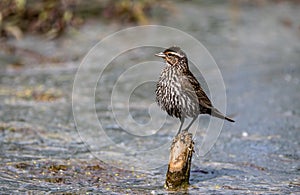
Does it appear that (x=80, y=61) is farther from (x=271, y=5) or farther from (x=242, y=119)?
(x=271, y=5)

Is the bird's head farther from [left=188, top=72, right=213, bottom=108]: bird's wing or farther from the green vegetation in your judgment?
the green vegetation

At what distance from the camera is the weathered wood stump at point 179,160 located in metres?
6.62

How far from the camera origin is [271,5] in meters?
17.8

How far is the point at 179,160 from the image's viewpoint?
261 inches

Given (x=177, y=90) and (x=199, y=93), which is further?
(x=199, y=93)

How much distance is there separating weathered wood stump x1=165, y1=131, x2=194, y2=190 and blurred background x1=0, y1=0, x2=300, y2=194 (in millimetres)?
190

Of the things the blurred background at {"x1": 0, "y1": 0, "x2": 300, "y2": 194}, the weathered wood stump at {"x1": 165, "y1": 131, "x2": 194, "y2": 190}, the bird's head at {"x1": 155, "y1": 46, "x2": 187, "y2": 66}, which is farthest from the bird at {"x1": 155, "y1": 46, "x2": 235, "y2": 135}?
the blurred background at {"x1": 0, "y1": 0, "x2": 300, "y2": 194}

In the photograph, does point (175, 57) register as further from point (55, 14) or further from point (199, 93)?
point (55, 14)

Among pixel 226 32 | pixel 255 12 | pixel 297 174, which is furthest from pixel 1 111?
pixel 255 12

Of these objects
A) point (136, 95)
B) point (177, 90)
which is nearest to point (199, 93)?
point (177, 90)

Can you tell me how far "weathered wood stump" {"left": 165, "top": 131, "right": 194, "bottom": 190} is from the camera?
21.7 ft

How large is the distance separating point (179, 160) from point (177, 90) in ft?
2.20

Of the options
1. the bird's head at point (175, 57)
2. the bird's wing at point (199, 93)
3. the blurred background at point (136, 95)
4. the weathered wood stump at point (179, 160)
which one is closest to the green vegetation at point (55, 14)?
the blurred background at point (136, 95)

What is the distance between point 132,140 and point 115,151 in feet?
1.83
